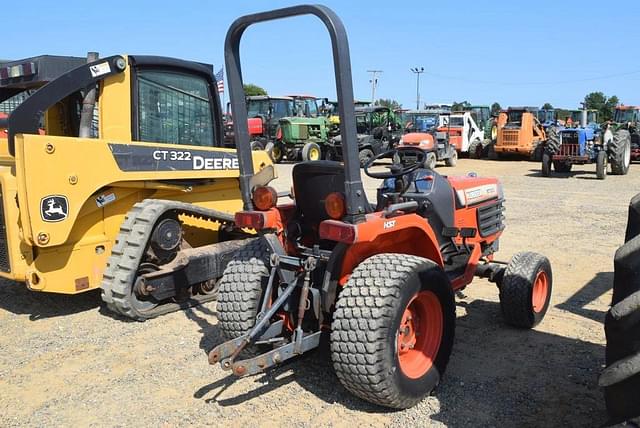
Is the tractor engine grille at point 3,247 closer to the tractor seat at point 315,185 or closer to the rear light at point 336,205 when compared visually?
the tractor seat at point 315,185

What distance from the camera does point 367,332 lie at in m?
3.07

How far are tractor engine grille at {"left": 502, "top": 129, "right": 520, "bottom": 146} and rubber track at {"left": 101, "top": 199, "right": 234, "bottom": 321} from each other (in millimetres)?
18005

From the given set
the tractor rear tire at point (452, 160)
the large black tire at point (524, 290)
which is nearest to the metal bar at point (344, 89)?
the large black tire at point (524, 290)

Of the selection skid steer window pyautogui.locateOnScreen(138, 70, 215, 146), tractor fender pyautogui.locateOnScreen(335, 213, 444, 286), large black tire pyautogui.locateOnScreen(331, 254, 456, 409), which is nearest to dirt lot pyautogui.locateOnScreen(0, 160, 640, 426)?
large black tire pyautogui.locateOnScreen(331, 254, 456, 409)

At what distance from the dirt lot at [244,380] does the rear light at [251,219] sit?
103 cm

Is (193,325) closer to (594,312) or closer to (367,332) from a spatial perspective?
(367,332)

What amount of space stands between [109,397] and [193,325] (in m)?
1.27

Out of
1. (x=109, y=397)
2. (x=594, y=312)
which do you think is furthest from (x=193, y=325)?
A: (x=594, y=312)

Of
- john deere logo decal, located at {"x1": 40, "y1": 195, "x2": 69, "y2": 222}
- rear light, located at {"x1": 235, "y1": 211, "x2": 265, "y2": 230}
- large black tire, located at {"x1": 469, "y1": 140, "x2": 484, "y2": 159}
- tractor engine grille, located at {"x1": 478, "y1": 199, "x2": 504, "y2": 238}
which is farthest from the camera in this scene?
large black tire, located at {"x1": 469, "y1": 140, "x2": 484, "y2": 159}

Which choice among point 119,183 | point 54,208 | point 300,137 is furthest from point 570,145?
point 54,208

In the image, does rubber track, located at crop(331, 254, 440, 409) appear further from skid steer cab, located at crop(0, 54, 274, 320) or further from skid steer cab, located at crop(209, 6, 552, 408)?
skid steer cab, located at crop(0, 54, 274, 320)

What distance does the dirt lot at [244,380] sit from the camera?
11.0 feet

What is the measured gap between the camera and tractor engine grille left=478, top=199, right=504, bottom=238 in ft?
16.2

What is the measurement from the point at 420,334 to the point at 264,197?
1.29 meters
